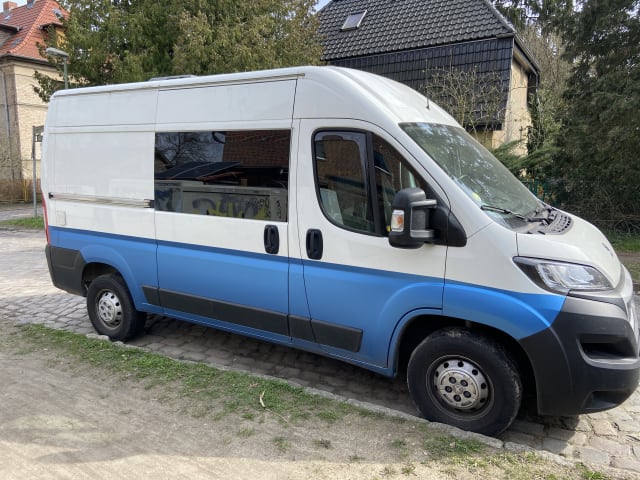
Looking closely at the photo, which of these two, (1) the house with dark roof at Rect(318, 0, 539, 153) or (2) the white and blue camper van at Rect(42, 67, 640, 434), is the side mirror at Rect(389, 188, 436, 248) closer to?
(2) the white and blue camper van at Rect(42, 67, 640, 434)

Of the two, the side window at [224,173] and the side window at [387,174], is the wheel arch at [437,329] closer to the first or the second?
the side window at [387,174]

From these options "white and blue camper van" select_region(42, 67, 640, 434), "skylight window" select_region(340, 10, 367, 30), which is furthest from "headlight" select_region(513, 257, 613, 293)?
"skylight window" select_region(340, 10, 367, 30)

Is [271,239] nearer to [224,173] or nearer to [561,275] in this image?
[224,173]

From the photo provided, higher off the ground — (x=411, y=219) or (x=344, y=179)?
(x=344, y=179)

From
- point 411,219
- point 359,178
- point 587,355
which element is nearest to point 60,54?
point 359,178

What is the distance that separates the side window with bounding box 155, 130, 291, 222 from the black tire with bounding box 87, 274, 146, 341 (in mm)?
1118

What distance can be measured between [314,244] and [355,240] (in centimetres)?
35

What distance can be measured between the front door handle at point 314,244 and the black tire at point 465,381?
989 mm

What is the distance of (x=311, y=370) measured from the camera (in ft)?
15.3

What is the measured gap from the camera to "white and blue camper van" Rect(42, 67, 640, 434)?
9.95 ft

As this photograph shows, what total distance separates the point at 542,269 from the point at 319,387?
2.17m

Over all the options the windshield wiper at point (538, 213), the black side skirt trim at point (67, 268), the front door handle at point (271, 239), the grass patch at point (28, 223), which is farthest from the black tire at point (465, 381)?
the grass patch at point (28, 223)

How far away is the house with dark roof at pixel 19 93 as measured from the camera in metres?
27.5

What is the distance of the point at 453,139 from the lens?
3.90 meters
